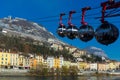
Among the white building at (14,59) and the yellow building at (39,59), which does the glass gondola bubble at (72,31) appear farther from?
the yellow building at (39,59)

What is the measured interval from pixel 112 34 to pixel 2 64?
120 metres

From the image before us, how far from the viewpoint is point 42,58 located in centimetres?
15600

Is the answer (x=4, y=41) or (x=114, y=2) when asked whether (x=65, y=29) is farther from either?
(x=4, y=41)

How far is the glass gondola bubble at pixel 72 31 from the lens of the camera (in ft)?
34.9

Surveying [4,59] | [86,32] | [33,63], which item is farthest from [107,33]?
[33,63]

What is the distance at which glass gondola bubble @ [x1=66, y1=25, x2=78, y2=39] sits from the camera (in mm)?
10641

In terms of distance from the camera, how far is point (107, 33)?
8.95 metres

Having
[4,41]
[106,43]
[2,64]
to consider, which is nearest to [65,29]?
[106,43]

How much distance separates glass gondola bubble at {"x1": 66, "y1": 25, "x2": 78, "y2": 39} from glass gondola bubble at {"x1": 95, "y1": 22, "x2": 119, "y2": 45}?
1484mm

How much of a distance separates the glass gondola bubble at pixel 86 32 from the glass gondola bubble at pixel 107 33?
1.55ft

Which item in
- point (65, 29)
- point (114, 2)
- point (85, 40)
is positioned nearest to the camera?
point (114, 2)

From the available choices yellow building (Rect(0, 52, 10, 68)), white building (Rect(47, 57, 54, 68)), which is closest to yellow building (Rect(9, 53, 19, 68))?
yellow building (Rect(0, 52, 10, 68))

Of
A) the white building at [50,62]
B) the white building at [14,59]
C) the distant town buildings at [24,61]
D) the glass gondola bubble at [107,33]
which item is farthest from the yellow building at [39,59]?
the glass gondola bubble at [107,33]

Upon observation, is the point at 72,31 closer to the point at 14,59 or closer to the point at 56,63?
the point at 14,59
